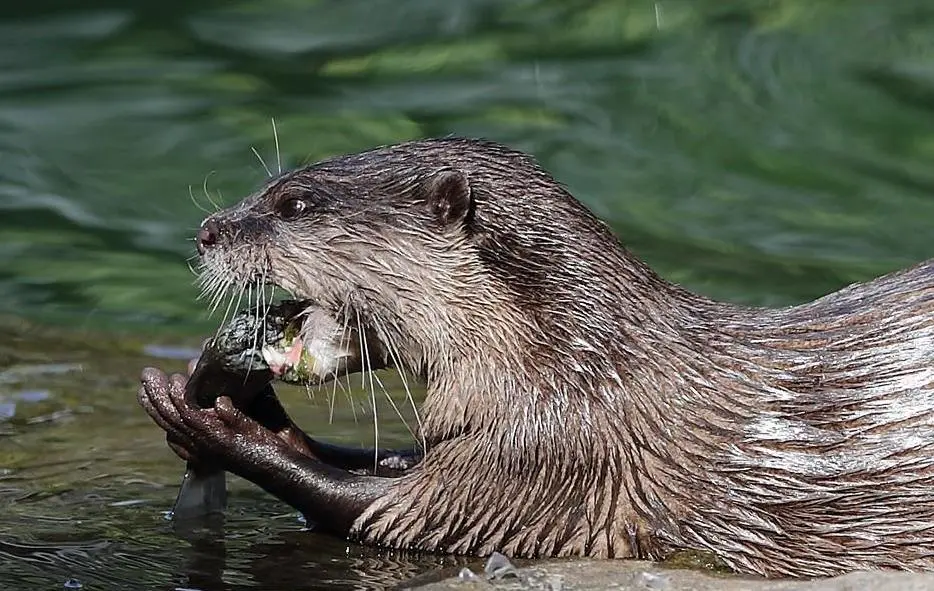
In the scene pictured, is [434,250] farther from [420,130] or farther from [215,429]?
[420,130]

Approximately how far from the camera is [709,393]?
4.94 meters

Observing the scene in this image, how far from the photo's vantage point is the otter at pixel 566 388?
189 inches

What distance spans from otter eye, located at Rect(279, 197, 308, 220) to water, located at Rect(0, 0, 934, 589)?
4.40 ft

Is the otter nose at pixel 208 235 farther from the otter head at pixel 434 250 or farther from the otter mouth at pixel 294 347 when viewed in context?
the otter mouth at pixel 294 347

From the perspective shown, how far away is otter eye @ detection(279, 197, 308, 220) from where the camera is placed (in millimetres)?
5273

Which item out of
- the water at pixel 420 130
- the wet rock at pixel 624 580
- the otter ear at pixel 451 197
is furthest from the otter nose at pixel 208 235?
the water at pixel 420 130

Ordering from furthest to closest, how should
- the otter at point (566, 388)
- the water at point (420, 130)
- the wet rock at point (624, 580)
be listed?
the water at point (420, 130) → the otter at point (566, 388) → the wet rock at point (624, 580)

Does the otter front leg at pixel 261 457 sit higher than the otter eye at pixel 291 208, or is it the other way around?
the otter eye at pixel 291 208

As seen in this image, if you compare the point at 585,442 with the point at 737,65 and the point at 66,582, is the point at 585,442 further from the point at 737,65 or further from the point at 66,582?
the point at 737,65

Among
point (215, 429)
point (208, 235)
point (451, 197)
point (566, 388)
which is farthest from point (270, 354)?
point (566, 388)

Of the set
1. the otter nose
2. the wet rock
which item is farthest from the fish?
the wet rock

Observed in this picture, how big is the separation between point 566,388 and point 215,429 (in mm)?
958

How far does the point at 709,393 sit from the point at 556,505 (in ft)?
1.52

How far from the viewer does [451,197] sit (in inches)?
200
